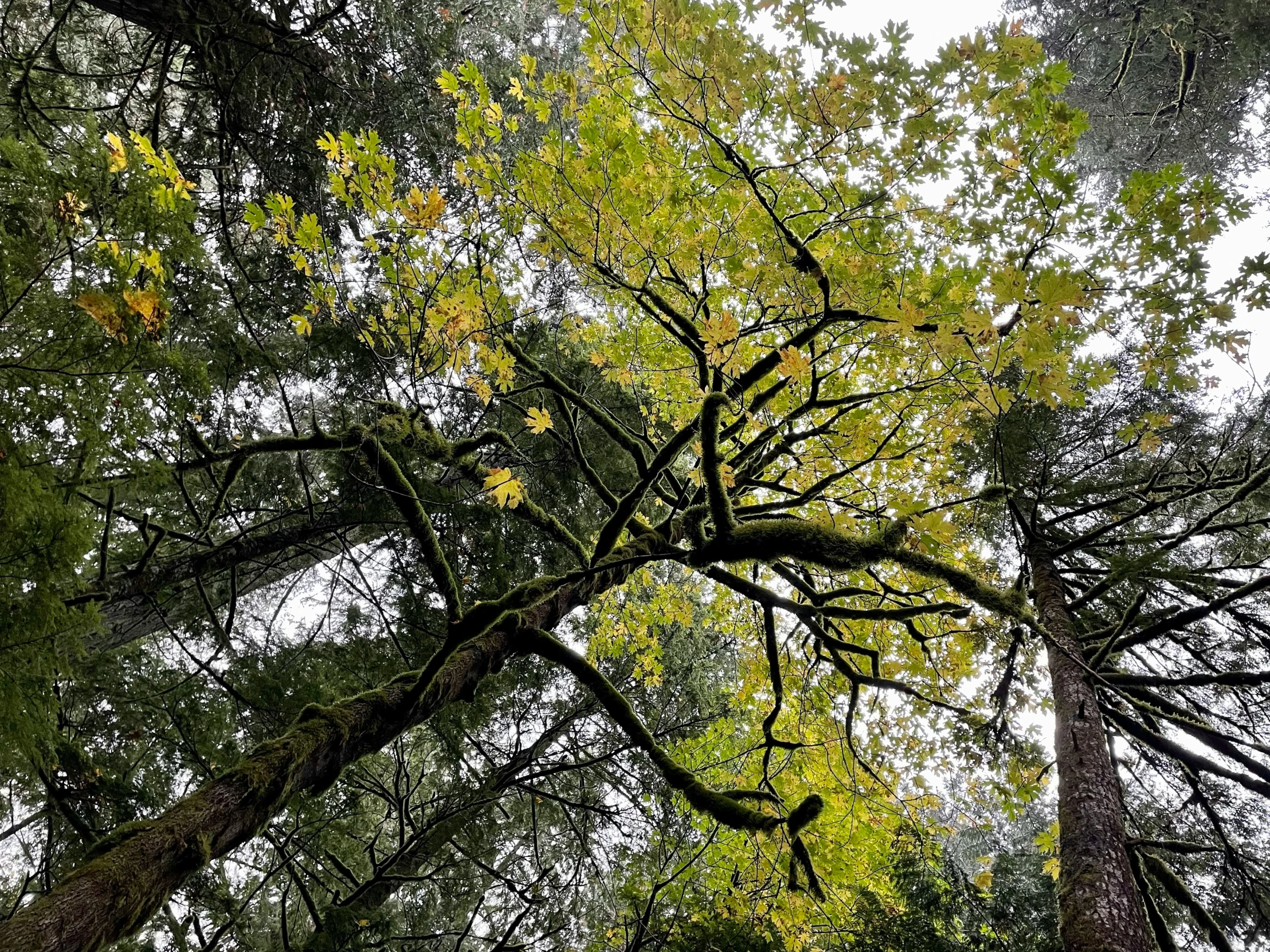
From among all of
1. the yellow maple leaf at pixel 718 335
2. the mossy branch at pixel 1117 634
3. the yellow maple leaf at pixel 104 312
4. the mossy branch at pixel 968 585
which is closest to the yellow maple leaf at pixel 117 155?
the yellow maple leaf at pixel 104 312

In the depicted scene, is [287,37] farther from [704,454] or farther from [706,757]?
[706,757]

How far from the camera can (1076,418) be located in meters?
4.80

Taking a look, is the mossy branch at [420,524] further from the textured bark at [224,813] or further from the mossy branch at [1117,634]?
the mossy branch at [1117,634]

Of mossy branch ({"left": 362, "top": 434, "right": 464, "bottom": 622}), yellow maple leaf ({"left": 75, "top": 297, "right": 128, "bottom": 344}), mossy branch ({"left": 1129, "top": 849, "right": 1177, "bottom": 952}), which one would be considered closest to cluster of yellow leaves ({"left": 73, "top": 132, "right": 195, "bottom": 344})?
yellow maple leaf ({"left": 75, "top": 297, "right": 128, "bottom": 344})

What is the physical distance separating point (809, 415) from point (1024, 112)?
8.89 ft

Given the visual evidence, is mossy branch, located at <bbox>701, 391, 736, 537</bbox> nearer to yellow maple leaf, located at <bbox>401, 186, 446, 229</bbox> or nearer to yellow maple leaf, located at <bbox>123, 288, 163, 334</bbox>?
yellow maple leaf, located at <bbox>401, 186, 446, 229</bbox>

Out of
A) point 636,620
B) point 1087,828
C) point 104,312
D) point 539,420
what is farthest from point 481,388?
point 1087,828

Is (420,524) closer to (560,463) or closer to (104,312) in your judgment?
(104,312)

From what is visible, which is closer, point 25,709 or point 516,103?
point 25,709

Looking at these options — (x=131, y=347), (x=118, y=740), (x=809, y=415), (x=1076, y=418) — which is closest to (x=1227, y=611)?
(x=1076, y=418)

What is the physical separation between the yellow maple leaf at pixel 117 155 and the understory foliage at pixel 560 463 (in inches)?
0.8

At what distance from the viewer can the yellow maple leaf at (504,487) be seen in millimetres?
2846

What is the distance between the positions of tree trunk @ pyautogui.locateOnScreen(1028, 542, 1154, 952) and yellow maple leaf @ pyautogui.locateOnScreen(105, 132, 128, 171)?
15.5ft

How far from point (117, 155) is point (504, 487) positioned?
8.34ft
